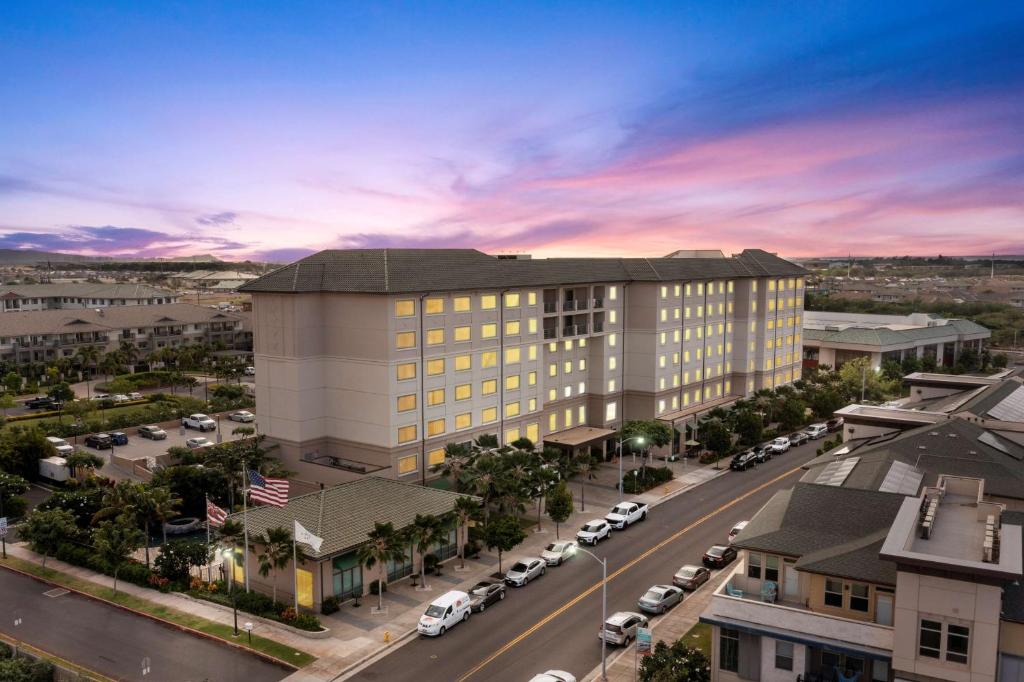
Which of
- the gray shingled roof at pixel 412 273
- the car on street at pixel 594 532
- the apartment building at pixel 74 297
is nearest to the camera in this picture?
the car on street at pixel 594 532

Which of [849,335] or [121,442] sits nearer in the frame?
[121,442]

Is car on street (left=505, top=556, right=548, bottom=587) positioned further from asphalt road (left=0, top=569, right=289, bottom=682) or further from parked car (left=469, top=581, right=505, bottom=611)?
asphalt road (left=0, top=569, right=289, bottom=682)

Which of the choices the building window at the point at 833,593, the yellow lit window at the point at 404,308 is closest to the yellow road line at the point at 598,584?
the building window at the point at 833,593

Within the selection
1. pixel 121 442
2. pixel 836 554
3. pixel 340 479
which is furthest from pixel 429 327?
pixel 121 442

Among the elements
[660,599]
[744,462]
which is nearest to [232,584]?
[660,599]

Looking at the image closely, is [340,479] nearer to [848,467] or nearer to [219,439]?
[219,439]

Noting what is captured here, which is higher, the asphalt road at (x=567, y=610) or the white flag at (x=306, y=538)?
the white flag at (x=306, y=538)

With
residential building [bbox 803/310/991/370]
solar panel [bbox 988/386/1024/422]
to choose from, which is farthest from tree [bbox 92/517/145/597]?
residential building [bbox 803/310/991/370]

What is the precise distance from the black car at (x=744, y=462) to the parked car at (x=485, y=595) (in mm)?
41847

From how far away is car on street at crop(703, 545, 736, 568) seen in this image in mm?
52531

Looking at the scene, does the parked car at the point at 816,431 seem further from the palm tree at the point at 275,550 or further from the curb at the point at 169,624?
the curb at the point at 169,624

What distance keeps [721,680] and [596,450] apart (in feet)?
160

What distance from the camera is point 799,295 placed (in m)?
120

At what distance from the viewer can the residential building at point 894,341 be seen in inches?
5344
